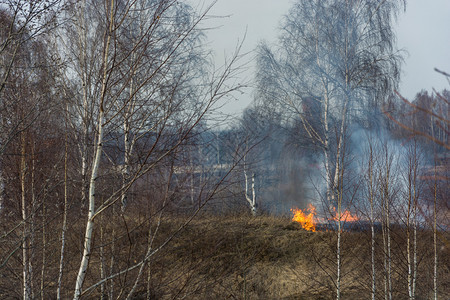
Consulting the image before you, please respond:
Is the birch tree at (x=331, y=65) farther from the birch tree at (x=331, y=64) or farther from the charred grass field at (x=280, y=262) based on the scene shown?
the charred grass field at (x=280, y=262)

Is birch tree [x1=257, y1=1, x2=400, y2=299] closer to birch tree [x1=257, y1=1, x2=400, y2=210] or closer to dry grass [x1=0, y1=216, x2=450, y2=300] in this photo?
birch tree [x1=257, y1=1, x2=400, y2=210]

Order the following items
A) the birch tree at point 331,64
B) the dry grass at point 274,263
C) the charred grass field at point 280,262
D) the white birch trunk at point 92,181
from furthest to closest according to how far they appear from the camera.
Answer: the birch tree at point 331,64 < the charred grass field at point 280,262 < the dry grass at point 274,263 < the white birch trunk at point 92,181

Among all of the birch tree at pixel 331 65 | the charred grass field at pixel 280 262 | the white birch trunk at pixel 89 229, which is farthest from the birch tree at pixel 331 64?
the white birch trunk at pixel 89 229

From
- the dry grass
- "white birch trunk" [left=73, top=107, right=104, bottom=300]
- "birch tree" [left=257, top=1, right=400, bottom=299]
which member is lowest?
the dry grass

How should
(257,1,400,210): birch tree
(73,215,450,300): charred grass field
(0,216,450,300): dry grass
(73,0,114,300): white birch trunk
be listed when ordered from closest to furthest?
(73,0,114,300): white birch trunk → (0,216,450,300): dry grass → (73,215,450,300): charred grass field → (257,1,400,210): birch tree

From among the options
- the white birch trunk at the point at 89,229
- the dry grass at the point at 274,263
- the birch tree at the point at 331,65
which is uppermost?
the birch tree at the point at 331,65

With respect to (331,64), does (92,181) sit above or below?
below

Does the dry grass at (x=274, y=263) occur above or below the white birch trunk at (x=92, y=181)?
below

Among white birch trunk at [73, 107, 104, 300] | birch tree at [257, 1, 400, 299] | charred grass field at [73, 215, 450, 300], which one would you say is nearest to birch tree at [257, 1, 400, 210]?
birch tree at [257, 1, 400, 299]

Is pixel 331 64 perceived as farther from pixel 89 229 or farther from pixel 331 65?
pixel 89 229

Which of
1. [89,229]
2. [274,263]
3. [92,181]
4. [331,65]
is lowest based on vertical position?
[274,263]

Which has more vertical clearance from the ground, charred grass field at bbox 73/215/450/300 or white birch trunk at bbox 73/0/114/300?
white birch trunk at bbox 73/0/114/300

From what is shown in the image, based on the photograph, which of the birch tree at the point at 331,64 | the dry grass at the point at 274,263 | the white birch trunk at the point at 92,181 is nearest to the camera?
the white birch trunk at the point at 92,181

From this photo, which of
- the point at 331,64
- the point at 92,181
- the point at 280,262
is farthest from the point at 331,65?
the point at 92,181
